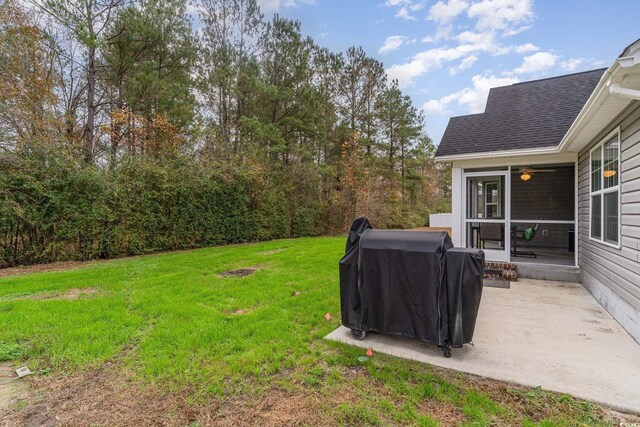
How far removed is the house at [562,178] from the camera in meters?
3.49

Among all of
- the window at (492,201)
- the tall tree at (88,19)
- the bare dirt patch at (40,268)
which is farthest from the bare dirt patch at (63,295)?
the window at (492,201)

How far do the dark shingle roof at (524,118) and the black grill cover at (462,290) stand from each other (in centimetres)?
456

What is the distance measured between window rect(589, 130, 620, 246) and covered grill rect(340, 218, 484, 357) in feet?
A: 8.86

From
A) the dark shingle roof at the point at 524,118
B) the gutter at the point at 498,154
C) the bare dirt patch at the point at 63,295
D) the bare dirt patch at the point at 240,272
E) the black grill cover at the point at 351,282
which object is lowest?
the bare dirt patch at the point at 63,295

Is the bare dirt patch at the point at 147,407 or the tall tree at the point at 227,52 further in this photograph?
the tall tree at the point at 227,52

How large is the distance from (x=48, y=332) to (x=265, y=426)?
2.97 meters

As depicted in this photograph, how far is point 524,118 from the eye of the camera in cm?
713

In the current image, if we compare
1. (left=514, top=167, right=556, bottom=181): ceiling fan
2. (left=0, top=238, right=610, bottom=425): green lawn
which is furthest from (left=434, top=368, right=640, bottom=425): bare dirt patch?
(left=514, top=167, right=556, bottom=181): ceiling fan

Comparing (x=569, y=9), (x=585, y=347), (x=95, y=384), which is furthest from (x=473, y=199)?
(x=95, y=384)

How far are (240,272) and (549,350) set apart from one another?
5313mm

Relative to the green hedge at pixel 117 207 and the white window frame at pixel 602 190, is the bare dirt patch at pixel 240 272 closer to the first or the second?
the green hedge at pixel 117 207

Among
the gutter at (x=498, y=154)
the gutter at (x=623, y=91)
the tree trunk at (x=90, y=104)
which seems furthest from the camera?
the tree trunk at (x=90, y=104)

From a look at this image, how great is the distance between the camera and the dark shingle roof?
6391 mm

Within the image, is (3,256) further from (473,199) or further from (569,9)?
(569,9)
